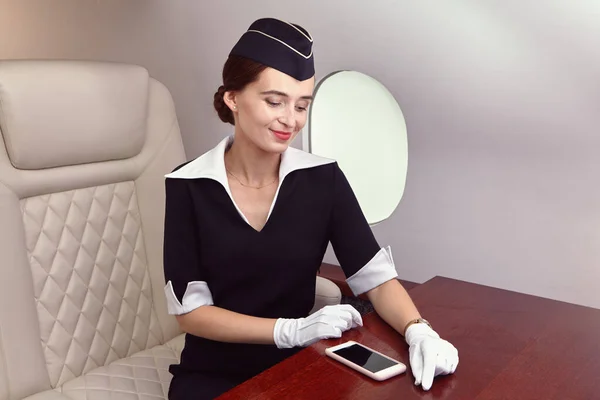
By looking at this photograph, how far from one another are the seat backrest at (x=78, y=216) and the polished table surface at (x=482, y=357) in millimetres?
774

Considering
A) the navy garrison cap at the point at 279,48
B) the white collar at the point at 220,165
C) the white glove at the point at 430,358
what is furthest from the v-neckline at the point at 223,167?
the white glove at the point at 430,358

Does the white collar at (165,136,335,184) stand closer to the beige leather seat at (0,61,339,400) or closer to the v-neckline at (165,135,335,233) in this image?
the v-neckline at (165,135,335,233)

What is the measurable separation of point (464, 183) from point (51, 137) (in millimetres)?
1123

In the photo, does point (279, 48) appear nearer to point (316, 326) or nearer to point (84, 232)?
point (316, 326)

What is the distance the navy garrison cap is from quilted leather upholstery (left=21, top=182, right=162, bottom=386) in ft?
2.18

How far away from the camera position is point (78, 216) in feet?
5.71

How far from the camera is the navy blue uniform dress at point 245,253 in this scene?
4.74 feet

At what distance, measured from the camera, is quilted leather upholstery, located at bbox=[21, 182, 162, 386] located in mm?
1660

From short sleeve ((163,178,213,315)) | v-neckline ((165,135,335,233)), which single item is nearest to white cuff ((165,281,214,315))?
short sleeve ((163,178,213,315))

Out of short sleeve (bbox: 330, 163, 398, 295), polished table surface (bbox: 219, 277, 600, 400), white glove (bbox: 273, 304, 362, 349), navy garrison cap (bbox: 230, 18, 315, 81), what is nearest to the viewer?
polished table surface (bbox: 219, 277, 600, 400)

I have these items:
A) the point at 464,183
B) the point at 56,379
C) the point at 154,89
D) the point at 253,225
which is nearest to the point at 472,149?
the point at 464,183

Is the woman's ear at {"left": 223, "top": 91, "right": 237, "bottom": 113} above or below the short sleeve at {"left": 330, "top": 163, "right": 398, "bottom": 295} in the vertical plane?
above

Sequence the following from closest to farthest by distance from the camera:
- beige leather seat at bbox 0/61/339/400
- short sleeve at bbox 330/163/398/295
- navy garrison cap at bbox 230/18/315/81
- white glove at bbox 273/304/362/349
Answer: white glove at bbox 273/304/362/349, navy garrison cap at bbox 230/18/315/81, short sleeve at bbox 330/163/398/295, beige leather seat at bbox 0/61/339/400

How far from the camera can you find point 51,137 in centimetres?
165
